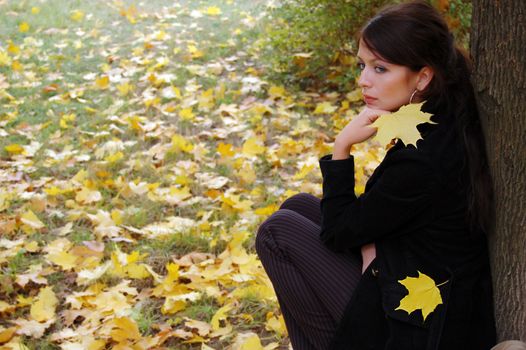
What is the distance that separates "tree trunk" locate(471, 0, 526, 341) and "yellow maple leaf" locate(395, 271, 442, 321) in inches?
7.0

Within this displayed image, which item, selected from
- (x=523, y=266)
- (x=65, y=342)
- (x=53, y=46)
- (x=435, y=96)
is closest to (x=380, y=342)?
(x=523, y=266)

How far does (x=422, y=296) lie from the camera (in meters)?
1.73

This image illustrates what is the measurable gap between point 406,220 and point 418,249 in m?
0.09

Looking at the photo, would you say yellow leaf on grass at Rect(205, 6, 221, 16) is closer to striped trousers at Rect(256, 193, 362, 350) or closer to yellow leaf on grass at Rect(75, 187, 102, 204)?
yellow leaf on grass at Rect(75, 187, 102, 204)

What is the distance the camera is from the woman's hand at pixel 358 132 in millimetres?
1932

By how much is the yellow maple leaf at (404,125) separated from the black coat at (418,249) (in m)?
0.05

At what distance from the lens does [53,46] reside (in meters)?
6.14

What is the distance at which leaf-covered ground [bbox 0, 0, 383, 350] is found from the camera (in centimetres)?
263

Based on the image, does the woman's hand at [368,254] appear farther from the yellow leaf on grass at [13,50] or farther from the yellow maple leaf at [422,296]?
the yellow leaf on grass at [13,50]

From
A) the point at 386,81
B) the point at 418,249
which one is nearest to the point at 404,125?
the point at 386,81

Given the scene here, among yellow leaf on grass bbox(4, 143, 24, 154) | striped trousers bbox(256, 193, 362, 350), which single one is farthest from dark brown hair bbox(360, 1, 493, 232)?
yellow leaf on grass bbox(4, 143, 24, 154)

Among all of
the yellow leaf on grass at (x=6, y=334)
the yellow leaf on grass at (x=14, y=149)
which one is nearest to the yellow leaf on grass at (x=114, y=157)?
the yellow leaf on grass at (x=14, y=149)

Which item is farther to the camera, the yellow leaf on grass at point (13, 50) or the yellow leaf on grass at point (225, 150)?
the yellow leaf on grass at point (13, 50)

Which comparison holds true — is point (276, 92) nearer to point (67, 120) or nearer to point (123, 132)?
point (123, 132)
